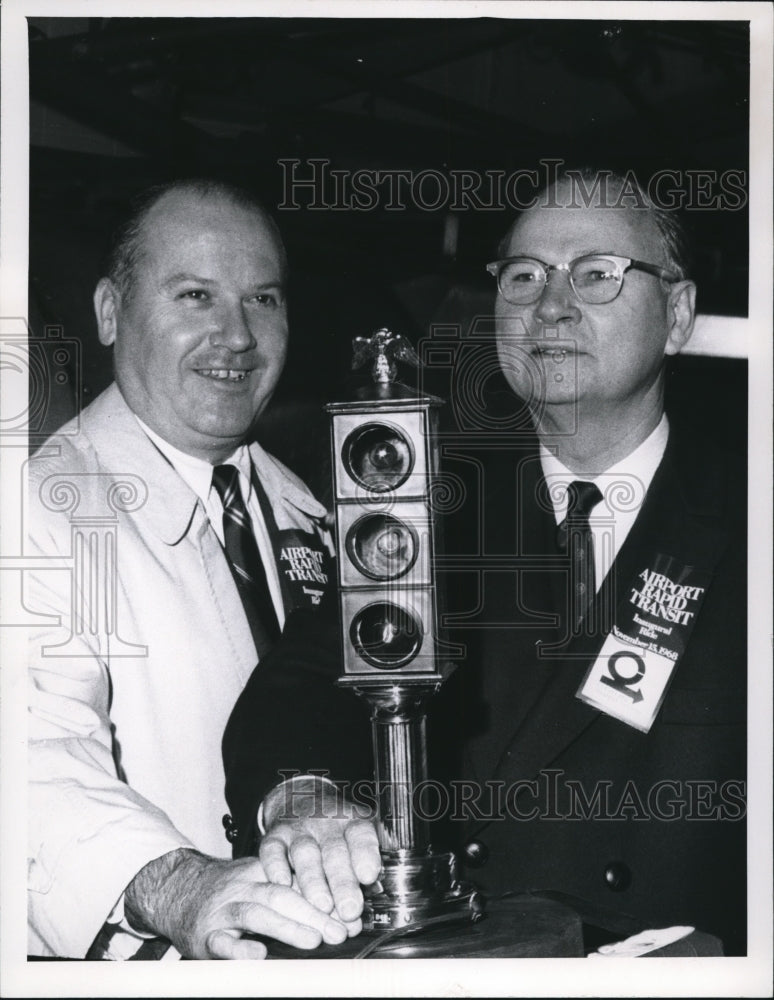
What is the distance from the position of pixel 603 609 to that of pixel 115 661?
89 cm

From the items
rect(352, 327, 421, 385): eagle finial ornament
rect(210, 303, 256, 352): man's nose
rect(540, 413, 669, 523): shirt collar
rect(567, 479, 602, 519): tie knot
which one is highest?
rect(210, 303, 256, 352): man's nose

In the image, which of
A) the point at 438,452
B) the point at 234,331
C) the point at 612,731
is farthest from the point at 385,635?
the point at 234,331

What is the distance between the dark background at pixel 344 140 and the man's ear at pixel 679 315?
3 cm

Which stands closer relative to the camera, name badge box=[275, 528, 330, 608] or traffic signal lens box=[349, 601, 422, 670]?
traffic signal lens box=[349, 601, 422, 670]

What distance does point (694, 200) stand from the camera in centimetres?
233

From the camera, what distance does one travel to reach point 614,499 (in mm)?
2279

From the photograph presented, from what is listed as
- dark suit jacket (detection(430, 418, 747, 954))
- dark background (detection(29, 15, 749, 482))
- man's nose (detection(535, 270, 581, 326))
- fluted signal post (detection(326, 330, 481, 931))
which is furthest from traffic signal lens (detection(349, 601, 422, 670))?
man's nose (detection(535, 270, 581, 326))

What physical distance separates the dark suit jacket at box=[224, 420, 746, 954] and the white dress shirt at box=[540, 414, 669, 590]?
0.07 ft

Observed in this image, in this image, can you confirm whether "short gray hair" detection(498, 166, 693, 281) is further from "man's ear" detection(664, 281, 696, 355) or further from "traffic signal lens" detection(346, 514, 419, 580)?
"traffic signal lens" detection(346, 514, 419, 580)

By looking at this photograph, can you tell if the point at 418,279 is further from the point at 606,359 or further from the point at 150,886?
the point at 150,886

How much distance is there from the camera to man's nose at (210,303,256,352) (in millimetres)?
2262

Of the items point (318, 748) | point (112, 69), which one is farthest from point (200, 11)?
point (318, 748)

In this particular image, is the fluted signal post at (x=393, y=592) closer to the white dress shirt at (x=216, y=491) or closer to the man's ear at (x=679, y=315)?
the white dress shirt at (x=216, y=491)

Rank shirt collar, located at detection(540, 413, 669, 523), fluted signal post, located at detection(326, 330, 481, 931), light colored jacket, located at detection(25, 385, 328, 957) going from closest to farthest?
fluted signal post, located at detection(326, 330, 481, 931), light colored jacket, located at detection(25, 385, 328, 957), shirt collar, located at detection(540, 413, 669, 523)
